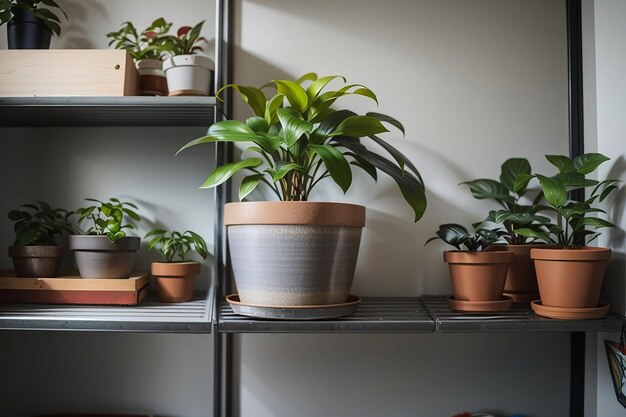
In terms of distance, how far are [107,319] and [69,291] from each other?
24 centimetres

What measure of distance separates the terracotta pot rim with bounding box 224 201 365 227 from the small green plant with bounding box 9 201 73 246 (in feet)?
1.98

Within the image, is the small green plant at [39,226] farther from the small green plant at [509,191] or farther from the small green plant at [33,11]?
the small green plant at [509,191]

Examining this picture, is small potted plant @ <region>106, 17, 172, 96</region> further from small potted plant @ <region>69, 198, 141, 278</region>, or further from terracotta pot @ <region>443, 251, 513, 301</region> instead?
terracotta pot @ <region>443, 251, 513, 301</region>

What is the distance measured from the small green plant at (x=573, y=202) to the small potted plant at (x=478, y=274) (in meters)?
0.10

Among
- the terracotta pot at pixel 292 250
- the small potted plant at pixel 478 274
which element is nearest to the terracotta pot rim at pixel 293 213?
the terracotta pot at pixel 292 250

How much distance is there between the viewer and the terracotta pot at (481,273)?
1.27 meters

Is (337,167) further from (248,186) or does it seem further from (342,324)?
(342,324)

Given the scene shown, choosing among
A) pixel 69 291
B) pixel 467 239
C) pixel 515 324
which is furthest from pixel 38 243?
pixel 515 324

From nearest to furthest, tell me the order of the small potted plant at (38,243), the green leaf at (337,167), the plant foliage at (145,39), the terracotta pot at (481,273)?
1. the green leaf at (337,167)
2. the terracotta pot at (481,273)
3. the small potted plant at (38,243)
4. the plant foliage at (145,39)

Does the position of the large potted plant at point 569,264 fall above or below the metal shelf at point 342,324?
above

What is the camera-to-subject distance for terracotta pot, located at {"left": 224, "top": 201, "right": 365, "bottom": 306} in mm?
1166

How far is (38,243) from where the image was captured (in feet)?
4.72

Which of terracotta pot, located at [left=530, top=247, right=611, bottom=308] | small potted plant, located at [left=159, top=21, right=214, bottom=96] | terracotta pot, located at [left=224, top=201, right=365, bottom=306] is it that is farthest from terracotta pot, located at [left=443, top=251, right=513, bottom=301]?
small potted plant, located at [left=159, top=21, right=214, bottom=96]

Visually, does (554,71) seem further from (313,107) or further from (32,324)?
(32,324)
